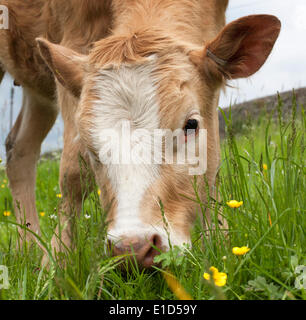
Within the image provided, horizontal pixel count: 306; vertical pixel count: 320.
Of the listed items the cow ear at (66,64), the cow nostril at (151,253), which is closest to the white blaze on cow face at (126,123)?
the cow nostril at (151,253)

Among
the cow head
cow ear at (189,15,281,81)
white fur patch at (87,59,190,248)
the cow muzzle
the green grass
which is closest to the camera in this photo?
the green grass

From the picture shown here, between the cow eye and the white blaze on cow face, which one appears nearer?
the white blaze on cow face

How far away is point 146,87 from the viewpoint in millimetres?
2709

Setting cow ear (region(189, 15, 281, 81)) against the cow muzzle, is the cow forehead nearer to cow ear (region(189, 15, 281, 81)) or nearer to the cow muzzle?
the cow muzzle

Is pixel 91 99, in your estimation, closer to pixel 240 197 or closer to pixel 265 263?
pixel 240 197

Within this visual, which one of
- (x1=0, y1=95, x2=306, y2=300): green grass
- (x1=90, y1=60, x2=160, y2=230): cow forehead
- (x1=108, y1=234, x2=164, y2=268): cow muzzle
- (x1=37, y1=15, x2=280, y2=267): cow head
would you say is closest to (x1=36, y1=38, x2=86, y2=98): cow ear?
(x1=37, y1=15, x2=280, y2=267): cow head

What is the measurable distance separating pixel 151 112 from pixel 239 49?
0.78m

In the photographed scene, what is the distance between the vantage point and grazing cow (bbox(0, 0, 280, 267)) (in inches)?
93.9

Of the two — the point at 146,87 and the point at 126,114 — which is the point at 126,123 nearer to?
the point at 126,114

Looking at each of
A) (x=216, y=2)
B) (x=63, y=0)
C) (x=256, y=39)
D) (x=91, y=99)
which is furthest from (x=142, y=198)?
(x=63, y=0)

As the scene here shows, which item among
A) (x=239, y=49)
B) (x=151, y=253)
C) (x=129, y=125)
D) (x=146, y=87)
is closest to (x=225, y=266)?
(x=151, y=253)

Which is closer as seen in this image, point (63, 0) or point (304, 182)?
point (304, 182)

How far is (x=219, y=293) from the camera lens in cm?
123

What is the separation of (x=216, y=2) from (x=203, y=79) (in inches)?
40.2
